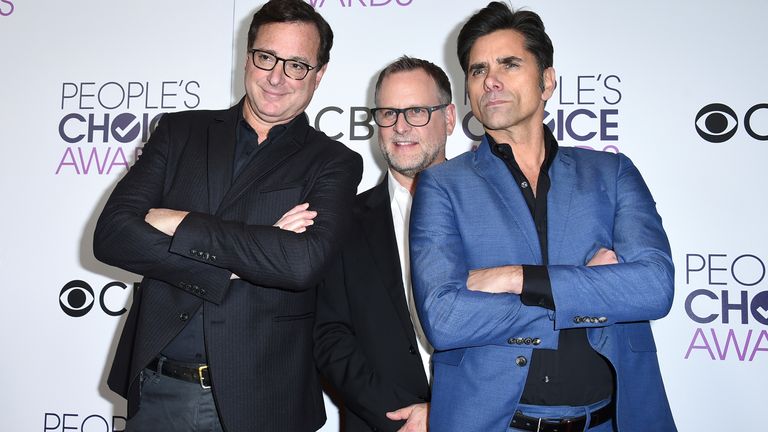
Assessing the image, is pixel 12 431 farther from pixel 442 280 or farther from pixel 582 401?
pixel 582 401

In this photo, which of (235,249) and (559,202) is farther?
(235,249)

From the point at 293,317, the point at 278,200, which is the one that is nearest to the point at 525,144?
the point at 278,200

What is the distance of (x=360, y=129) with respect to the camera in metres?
3.98

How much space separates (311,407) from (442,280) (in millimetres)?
913

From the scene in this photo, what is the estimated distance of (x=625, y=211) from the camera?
Answer: 225cm

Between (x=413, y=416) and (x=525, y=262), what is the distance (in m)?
0.84

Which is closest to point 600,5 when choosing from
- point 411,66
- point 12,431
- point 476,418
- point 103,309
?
point 411,66

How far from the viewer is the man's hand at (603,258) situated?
2.12 meters

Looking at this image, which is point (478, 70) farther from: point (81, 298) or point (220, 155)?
point (81, 298)

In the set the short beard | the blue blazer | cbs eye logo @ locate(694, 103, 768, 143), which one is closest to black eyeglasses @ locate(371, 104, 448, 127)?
the short beard

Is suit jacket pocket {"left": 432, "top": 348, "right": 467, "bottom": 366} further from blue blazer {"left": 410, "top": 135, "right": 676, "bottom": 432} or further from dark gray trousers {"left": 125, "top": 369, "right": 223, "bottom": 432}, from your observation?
dark gray trousers {"left": 125, "top": 369, "right": 223, "bottom": 432}

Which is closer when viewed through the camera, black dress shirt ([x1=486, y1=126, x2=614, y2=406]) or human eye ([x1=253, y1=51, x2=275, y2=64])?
black dress shirt ([x1=486, y1=126, x2=614, y2=406])

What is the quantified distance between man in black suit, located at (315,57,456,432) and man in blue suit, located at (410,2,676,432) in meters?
0.54

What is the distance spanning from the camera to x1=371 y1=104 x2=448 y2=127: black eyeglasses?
317 cm
